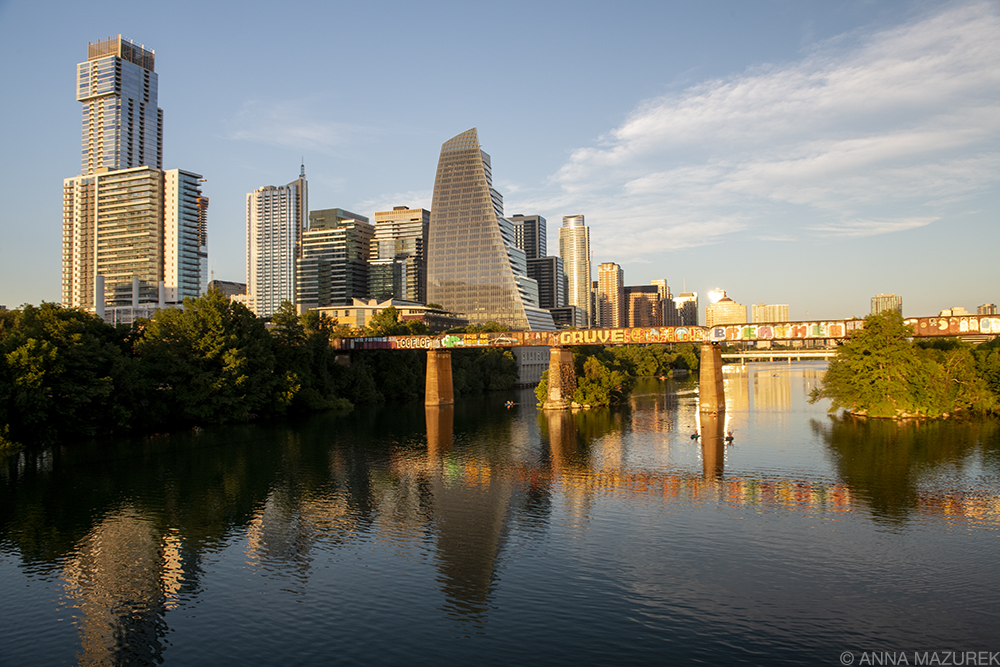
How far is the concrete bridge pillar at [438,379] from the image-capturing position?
4008 inches

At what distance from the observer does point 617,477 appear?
4475 cm

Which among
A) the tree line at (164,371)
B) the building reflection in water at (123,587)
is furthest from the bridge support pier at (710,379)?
the building reflection in water at (123,587)

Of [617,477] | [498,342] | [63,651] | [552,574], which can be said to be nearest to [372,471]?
[617,477]

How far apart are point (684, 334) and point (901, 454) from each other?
33837 millimetres

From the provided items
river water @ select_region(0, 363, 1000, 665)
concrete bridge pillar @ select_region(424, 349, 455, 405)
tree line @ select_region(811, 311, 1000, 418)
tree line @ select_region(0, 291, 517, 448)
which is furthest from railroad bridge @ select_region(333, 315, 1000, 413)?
river water @ select_region(0, 363, 1000, 665)

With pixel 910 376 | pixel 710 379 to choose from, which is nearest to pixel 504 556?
pixel 710 379

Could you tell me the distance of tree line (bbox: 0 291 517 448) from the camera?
54531 mm

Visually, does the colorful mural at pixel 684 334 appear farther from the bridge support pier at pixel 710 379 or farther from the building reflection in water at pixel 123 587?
the building reflection in water at pixel 123 587

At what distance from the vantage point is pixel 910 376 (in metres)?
68.4

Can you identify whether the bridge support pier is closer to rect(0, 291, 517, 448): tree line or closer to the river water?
the river water

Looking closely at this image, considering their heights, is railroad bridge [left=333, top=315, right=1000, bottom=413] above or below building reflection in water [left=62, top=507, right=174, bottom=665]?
above

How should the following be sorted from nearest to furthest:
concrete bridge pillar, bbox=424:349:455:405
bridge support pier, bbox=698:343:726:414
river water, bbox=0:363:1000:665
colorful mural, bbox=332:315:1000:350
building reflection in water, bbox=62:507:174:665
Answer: building reflection in water, bbox=62:507:174:665, river water, bbox=0:363:1000:665, colorful mural, bbox=332:315:1000:350, bridge support pier, bbox=698:343:726:414, concrete bridge pillar, bbox=424:349:455:405

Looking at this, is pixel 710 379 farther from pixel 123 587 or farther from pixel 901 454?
pixel 123 587

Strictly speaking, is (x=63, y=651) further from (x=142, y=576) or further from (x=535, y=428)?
(x=535, y=428)
